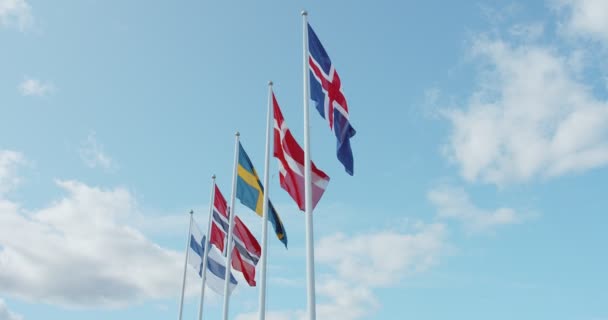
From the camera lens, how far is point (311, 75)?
18.0 metres

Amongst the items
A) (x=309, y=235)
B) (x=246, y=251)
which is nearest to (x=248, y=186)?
(x=246, y=251)

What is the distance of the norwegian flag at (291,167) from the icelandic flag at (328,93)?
133 centimetres

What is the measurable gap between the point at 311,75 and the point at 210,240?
13.0 meters

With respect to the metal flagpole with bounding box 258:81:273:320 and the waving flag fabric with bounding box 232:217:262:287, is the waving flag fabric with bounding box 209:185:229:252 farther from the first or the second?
the metal flagpole with bounding box 258:81:273:320

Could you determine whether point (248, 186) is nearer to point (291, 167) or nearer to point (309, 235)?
point (291, 167)

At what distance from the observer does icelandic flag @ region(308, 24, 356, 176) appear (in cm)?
1711

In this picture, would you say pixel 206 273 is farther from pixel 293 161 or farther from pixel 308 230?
pixel 308 230

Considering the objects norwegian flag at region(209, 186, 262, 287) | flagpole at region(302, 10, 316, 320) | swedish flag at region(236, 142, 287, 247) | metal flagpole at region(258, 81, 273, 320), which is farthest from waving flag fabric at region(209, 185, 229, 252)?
flagpole at region(302, 10, 316, 320)

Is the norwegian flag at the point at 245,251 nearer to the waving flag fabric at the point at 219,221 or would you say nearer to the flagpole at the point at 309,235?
the waving flag fabric at the point at 219,221

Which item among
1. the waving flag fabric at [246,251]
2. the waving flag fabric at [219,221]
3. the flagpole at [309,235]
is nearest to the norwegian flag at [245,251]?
the waving flag fabric at [246,251]

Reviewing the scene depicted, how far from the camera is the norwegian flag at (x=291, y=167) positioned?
57.4ft

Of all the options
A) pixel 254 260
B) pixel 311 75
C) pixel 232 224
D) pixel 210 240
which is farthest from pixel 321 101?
pixel 210 240

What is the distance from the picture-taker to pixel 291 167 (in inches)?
736

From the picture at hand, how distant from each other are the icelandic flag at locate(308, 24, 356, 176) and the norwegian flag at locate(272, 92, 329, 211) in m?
1.33
